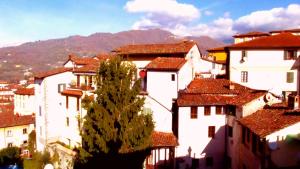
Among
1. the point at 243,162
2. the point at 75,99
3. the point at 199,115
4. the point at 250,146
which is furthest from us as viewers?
the point at 75,99

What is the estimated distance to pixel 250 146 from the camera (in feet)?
88.8

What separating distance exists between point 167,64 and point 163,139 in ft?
25.9

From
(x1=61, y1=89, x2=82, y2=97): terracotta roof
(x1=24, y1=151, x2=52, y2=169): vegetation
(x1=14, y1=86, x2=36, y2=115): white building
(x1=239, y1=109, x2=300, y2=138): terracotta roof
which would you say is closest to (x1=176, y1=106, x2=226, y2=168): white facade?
(x1=239, y1=109, x2=300, y2=138): terracotta roof

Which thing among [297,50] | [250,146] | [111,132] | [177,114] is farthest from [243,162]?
[297,50]

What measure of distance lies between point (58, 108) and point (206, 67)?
77.3 ft

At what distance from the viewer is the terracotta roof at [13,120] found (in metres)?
58.1

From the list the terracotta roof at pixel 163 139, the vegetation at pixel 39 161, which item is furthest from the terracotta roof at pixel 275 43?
the vegetation at pixel 39 161

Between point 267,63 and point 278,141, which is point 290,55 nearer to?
point 267,63

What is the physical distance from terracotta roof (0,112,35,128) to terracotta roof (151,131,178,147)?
3406 centimetres

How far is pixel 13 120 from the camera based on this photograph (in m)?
59.2

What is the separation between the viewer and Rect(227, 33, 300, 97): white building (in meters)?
41.0

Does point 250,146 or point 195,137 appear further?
point 195,137

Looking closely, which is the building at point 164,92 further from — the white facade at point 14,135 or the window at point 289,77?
the white facade at point 14,135

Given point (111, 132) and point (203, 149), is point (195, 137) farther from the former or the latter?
point (111, 132)
